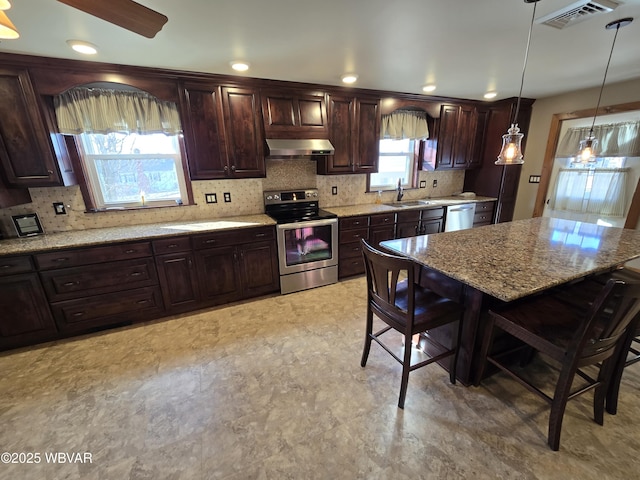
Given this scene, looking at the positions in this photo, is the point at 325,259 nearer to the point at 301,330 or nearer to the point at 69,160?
the point at 301,330

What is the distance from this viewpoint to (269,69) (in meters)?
2.46

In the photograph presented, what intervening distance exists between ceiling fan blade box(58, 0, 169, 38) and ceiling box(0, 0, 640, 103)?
0.28 m

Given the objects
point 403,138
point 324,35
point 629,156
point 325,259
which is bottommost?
point 325,259

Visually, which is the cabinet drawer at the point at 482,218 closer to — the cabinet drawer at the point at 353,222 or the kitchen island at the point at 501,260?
the kitchen island at the point at 501,260

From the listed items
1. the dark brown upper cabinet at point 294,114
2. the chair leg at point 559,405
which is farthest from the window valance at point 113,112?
the chair leg at point 559,405

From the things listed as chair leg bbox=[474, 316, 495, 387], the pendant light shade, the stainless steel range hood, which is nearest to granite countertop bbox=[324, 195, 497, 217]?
the stainless steel range hood

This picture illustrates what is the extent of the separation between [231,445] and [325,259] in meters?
2.09

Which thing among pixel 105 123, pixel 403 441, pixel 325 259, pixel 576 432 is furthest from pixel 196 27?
pixel 576 432

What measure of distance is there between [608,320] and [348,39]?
229cm

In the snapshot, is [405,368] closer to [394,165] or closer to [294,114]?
[294,114]

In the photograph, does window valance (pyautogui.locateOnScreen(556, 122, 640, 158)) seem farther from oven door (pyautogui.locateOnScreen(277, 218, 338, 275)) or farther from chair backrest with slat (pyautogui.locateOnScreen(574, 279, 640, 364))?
oven door (pyautogui.locateOnScreen(277, 218, 338, 275))

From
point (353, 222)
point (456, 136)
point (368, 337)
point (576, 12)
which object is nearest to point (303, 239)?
point (353, 222)

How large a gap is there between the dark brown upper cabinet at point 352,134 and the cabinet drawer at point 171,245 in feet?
5.88

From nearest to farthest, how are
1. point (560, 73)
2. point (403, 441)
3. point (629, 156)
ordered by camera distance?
point (403, 441) < point (560, 73) < point (629, 156)
